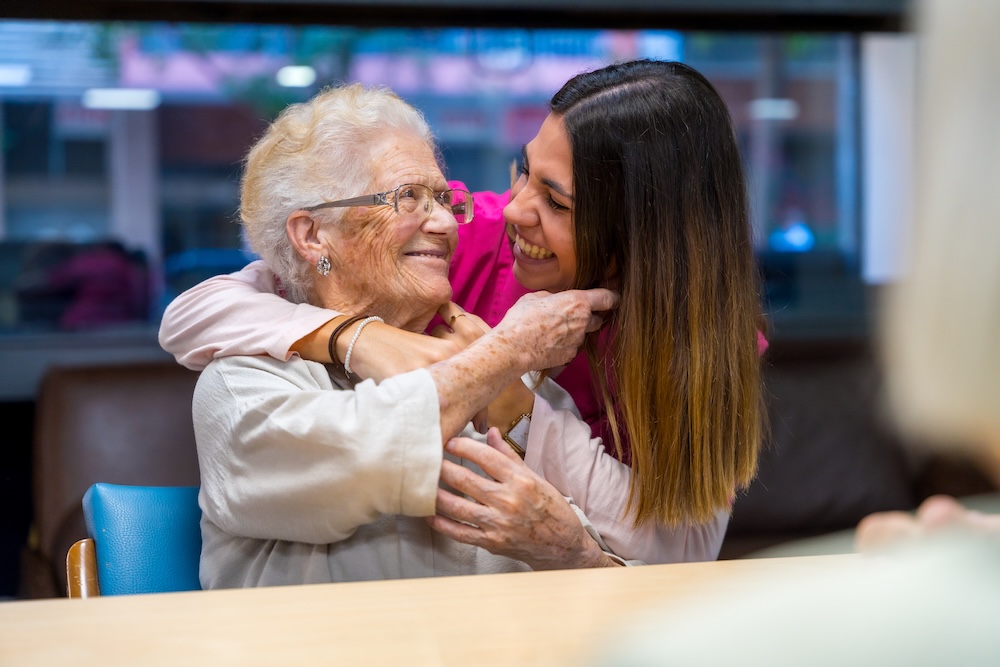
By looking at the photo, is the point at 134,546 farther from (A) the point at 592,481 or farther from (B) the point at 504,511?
(A) the point at 592,481

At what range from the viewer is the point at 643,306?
165 centimetres

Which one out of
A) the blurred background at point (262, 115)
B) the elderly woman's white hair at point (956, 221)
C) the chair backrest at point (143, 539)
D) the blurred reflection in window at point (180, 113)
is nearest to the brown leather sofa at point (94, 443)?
the blurred background at point (262, 115)

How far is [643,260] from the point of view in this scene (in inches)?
65.5

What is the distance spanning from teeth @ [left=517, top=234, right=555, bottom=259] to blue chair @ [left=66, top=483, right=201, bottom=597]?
2.49 ft

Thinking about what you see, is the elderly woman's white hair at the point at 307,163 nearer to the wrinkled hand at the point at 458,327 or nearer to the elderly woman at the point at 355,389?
the elderly woman at the point at 355,389

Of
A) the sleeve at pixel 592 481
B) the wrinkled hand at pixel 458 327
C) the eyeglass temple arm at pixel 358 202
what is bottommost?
the sleeve at pixel 592 481

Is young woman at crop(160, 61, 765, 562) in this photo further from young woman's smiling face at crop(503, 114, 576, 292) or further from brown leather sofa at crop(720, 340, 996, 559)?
brown leather sofa at crop(720, 340, 996, 559)

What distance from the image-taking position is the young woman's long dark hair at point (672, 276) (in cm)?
162

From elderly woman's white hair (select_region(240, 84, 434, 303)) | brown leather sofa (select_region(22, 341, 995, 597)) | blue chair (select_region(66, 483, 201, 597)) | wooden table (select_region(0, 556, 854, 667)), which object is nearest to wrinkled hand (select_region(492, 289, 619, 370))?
elderly woman's white hair (select_region(240, 84, 434, 303))

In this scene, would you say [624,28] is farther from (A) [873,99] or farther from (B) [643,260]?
(B) [643,260]

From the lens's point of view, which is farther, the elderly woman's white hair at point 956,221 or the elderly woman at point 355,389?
the elderly woman at point 355,389

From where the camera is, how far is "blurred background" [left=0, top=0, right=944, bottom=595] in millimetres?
3268

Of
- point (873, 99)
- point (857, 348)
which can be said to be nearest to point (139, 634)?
point (857, 348)

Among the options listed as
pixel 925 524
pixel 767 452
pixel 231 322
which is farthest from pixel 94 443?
pixel 925 524
